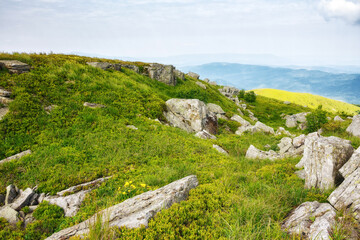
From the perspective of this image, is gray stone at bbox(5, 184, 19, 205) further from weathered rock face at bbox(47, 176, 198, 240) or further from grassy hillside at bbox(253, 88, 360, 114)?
grassy hillside at bbox(253, 88, 360, 114)

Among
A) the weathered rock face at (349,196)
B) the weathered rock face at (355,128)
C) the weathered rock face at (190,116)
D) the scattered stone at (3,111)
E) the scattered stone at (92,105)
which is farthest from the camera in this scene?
the weathered rock face at (190,116)

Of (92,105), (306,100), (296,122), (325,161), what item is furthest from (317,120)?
(306,100)

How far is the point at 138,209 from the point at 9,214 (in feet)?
18.4

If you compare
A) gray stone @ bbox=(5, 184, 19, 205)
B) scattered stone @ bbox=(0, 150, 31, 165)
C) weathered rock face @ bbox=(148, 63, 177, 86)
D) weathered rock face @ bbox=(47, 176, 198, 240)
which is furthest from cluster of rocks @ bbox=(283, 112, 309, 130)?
gray stone @ bbox=(5, 184, 19, 205)

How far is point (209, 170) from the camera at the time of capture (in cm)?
1055

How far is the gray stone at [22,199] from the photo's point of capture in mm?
7656

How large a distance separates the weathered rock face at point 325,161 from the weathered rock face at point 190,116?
13.0 meters

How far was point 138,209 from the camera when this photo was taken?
609 cm

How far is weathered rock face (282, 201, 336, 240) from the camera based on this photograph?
4743mm

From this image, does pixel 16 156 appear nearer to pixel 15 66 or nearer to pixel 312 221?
pixel 15 66

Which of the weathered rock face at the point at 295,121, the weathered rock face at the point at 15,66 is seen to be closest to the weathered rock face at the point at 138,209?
the weathered rock face at the point at 15,66

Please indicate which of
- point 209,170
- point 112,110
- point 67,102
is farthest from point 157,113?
point 209,170

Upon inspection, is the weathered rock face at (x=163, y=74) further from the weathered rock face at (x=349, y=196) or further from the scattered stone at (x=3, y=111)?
the weathered rock face at (x=349, y=196)

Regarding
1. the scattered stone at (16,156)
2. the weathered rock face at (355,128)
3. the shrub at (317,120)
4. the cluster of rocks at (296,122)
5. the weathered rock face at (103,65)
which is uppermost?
the weathered rock face at (103,65)
